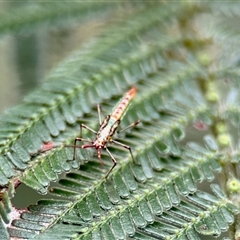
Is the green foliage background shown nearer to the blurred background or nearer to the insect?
the insect

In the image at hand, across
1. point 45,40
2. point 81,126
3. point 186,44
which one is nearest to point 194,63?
point 186,44

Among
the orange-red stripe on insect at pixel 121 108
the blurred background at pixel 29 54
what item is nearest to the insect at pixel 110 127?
the orange-red stripe on insect at pixel 121 108

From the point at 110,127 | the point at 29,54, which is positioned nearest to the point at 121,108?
the point at 110,127

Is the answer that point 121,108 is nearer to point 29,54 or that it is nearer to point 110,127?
point 110,127

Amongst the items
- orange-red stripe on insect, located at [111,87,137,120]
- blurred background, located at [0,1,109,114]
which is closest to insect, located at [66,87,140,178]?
orange-red stripe on insect, located at [111,87,137,120]

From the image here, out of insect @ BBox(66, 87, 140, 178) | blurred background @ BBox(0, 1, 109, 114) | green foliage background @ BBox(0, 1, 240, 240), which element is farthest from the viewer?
blurred background @ BBox(0, 1, 109, 114)

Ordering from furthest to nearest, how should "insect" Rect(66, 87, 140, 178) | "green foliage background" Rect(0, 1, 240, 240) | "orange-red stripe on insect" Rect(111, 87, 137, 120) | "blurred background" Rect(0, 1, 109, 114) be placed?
"blurred background" Rect(0, 1, 109, 114) < "orange-red stripe on insect" Rect(111, 87, 137, 120) < "insect" Rect(66, 87, 140, 178) < "green foliage background" Rect(0, 1, 240, 240)

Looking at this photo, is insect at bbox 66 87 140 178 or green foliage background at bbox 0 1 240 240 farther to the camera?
insect at bbox 66 87 140 178

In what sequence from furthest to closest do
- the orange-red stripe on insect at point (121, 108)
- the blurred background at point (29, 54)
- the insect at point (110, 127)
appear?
the blurred background at point (29, 54) → the orange-red stripe on insect at point (121, 108) → the insect at point (110, 127)

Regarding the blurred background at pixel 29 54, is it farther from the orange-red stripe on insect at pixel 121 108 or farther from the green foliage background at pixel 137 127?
the orange-red stripe on insect at pixel 121 108
